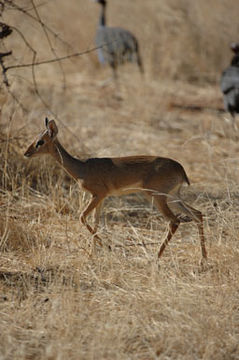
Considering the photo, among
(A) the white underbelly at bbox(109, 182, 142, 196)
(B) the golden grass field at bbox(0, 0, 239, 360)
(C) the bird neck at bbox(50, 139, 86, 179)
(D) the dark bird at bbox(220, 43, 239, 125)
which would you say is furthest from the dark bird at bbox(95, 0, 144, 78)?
(A) the white underbelly at bbox(109, 182, 142, 196)

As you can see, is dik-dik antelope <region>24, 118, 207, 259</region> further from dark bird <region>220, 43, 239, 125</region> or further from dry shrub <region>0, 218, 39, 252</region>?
dark bird <region>220, 43, 239, 125</region>

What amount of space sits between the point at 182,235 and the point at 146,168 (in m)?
0.91

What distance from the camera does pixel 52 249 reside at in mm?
4281

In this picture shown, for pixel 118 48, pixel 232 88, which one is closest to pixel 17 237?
pixel 232 88

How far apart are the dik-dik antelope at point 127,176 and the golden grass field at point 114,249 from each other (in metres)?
0.25

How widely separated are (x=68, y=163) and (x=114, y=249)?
74 centimetres

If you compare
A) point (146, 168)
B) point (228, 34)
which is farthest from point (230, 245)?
point (228, 34)

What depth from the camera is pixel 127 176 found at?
4234 mm

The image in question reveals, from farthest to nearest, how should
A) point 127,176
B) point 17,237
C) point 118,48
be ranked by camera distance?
point 118,48, point 17,237, point 127,176

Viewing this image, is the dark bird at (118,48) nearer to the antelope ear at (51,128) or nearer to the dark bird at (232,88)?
the dark bird at (232,88)

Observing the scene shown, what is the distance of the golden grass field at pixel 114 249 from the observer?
10.1ft

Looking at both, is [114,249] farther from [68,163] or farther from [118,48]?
[118,48]

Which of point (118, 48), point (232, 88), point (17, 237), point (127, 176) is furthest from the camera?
point (118, 48)

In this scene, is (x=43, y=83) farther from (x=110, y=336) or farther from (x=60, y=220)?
(x=110, y=336)
